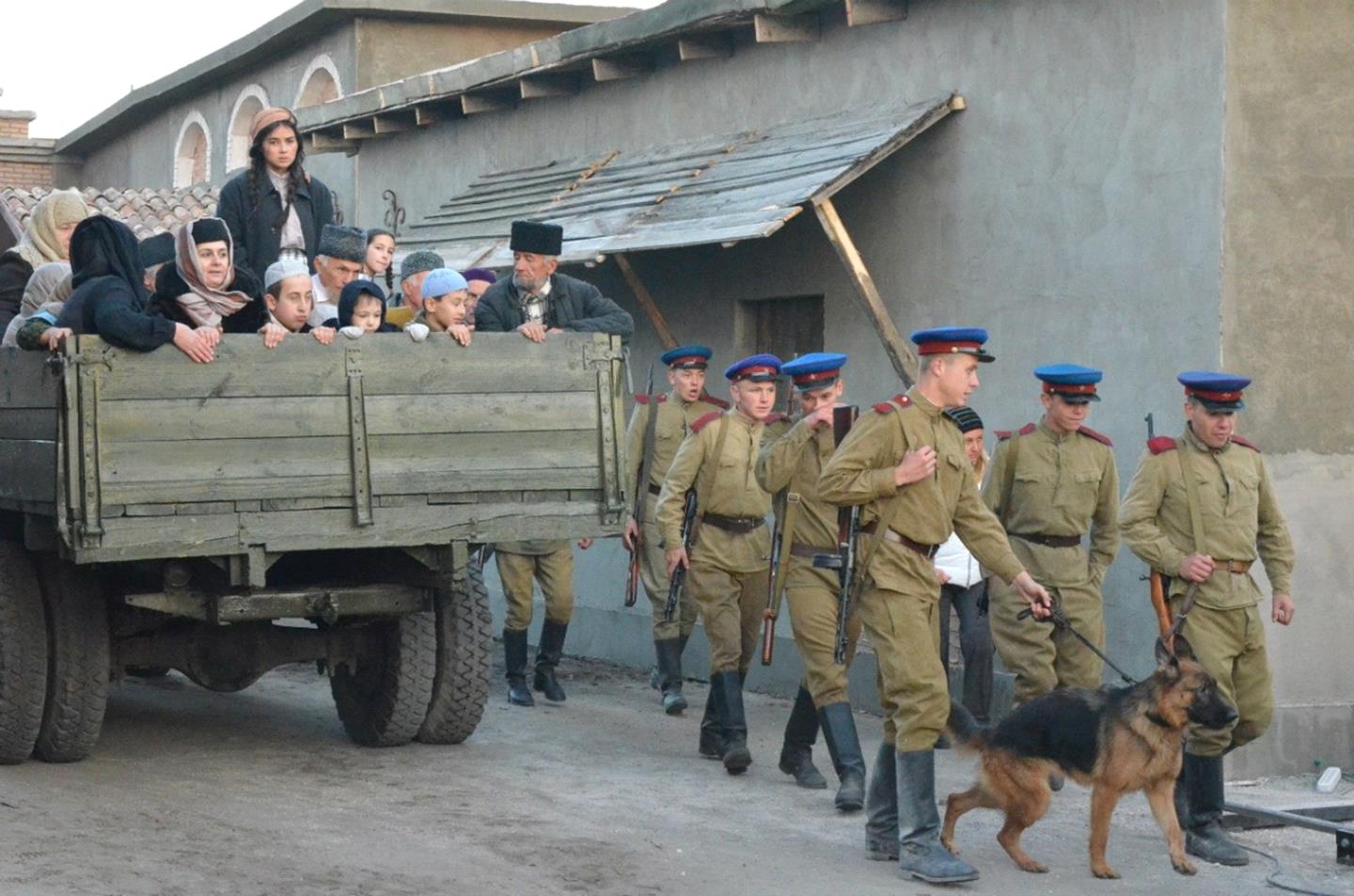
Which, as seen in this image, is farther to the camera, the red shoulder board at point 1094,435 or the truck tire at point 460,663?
the red shoulder board at point 1094,435

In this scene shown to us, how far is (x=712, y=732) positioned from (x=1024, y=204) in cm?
320

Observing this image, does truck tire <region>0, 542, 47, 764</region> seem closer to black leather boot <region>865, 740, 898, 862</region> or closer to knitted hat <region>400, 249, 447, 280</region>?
knitted hat <region>400, 249, 447, 280</region>

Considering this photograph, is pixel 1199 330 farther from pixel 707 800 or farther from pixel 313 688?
pixel 313 688

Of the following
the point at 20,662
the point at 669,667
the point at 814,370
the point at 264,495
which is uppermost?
the point at 814,370

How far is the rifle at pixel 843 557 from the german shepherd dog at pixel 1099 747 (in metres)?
0.58

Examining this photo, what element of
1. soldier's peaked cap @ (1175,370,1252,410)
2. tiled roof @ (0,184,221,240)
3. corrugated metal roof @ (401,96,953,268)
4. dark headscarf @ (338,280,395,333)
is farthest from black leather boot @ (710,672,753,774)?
tiled roof @ (0,184,221,240)

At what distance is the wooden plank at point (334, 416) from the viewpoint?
771 cm

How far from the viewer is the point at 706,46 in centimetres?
1302

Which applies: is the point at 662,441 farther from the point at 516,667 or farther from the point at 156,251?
the point at 156,251

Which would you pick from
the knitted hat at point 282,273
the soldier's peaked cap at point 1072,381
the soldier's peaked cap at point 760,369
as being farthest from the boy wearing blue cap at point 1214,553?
the knitted hat at point 282,273

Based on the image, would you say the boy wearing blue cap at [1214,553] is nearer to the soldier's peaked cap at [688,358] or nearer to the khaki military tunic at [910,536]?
the khaki military tunic at [910,536]

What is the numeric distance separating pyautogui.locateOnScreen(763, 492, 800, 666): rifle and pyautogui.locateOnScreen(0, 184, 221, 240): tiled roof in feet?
49.4

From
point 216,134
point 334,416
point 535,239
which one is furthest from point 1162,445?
point 216,134

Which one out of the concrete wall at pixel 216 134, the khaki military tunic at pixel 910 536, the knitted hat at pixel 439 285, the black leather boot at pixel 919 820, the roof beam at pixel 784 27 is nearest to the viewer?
the black leather boot at pixel 919 820
